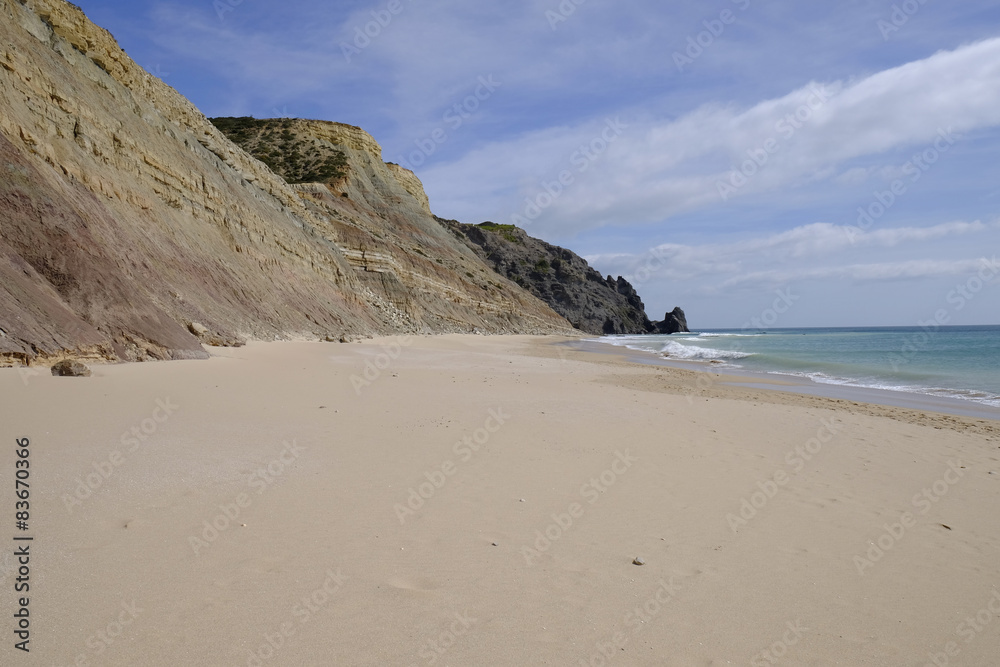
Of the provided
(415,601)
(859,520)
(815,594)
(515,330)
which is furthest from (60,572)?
(515,330)

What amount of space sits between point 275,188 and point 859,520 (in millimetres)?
34832

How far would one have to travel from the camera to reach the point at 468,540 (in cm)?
371

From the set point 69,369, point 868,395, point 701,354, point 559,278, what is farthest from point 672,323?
point 69,369

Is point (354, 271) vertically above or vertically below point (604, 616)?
above

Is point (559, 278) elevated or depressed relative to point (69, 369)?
elevated

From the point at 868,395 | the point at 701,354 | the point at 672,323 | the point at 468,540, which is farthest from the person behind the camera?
the point at 672,323

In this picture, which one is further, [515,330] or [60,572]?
[515,330]

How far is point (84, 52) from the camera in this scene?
22938 mm

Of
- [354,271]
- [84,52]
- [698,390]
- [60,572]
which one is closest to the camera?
[60,572]

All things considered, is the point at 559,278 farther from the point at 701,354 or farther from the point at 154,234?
the point at 154,234

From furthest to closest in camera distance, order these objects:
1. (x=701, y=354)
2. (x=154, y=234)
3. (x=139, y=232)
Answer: (x=701, y=354)
(x=154, y=234)
(x=139, y=232)

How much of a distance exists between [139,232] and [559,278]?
3104 inches

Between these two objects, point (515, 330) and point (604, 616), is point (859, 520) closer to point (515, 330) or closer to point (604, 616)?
point (604, 616)

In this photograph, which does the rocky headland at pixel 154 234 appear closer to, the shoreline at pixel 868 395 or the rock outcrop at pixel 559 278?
the shoreline at pixel 868 395
